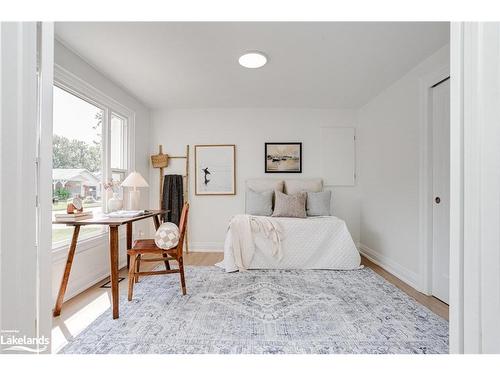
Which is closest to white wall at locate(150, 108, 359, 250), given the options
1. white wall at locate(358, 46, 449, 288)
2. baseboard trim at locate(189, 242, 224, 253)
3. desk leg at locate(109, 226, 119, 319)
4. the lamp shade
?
baseboard trim at locate(189, 242, 224, 253)

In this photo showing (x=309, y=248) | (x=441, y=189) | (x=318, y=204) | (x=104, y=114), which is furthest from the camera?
(x=318, y=204)

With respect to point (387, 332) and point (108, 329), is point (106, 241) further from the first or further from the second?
point (387, 332)

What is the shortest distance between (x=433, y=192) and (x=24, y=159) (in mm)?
3075

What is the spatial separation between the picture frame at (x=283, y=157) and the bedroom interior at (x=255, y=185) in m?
0.02

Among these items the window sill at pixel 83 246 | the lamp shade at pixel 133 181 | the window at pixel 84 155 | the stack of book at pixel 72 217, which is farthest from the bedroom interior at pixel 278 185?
the lamp shade at pixel 133 181

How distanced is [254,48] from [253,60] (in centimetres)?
20

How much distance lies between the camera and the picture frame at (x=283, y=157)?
4.17 metres

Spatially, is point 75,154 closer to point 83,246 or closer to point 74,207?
point 74,207

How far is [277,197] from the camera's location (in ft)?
12.1

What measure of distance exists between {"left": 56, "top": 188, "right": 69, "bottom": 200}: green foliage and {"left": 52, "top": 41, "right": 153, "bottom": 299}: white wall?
0.50 metres

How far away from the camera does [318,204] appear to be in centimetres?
372

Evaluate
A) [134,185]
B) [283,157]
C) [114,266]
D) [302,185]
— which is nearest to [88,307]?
[114,266]

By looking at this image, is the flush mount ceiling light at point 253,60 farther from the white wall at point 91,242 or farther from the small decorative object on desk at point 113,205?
the small decorative object on desk at point 113,205

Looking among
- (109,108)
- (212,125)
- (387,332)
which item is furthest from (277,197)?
(109,108)
